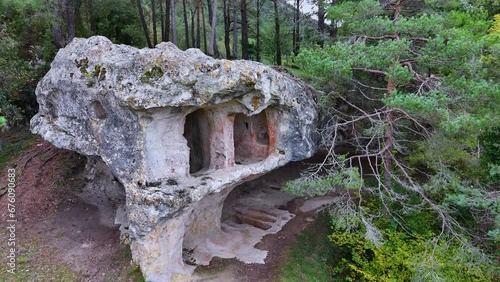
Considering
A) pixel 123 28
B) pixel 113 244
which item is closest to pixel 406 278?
pixel 113 244

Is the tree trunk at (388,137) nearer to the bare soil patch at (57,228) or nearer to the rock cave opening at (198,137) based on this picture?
the rock cave opening at (198,137)

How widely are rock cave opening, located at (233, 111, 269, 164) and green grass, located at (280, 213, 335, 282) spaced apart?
3.88 meters

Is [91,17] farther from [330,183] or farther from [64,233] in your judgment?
[330,183]

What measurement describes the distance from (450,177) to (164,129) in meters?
8.77

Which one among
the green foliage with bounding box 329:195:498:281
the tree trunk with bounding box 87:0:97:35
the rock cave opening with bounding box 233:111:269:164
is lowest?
the green foliage with bounding box 329:195:498:281

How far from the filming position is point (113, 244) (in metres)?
10.8

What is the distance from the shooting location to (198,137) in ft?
Result: 41.9

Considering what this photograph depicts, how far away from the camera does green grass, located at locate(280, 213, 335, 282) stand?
36.5 feet

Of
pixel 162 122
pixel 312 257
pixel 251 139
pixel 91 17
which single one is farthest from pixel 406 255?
pixel 91 17

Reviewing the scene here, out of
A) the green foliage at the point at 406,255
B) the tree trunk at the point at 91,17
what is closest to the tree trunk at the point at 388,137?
the green foliage at the point at 406,255

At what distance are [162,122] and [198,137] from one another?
3614 millimetres

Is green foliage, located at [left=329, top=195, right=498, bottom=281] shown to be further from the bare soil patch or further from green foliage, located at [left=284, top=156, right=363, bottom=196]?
the bare soil patch

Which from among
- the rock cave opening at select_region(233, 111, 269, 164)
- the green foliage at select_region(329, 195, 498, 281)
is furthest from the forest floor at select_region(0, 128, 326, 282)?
the rock cave opening at select_region(233, 111, 269, 164)

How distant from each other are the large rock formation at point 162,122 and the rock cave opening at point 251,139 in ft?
2.90
